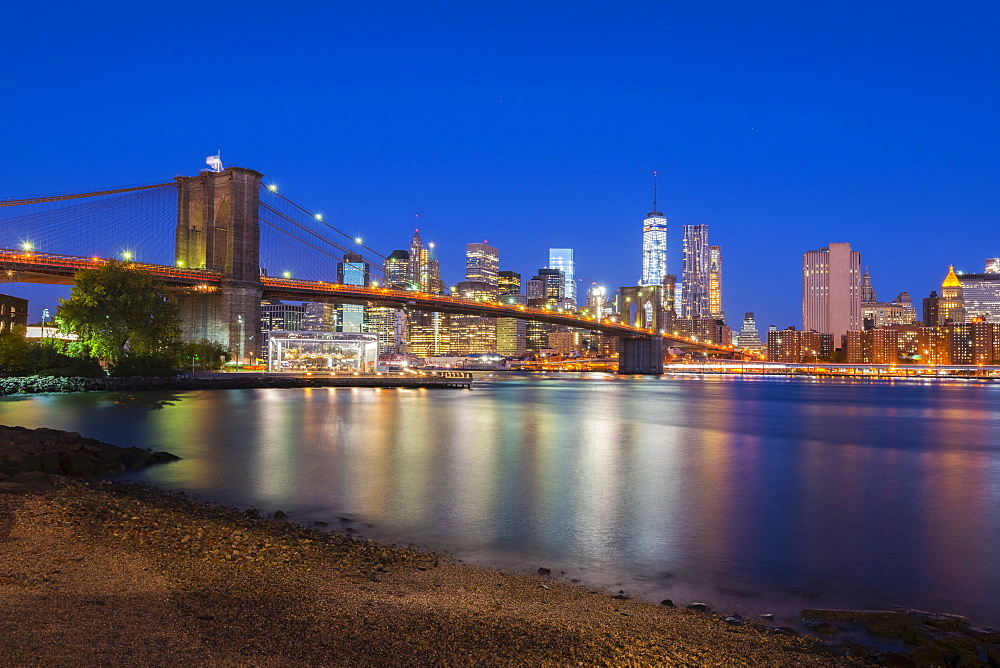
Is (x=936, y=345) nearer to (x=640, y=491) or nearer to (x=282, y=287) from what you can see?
(x=282, y=287)

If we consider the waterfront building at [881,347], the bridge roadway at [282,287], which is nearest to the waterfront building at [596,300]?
the bridge roadway at [282,287]

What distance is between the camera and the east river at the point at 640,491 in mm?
9133

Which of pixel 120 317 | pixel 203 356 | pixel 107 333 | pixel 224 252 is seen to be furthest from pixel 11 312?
pixel 120 317

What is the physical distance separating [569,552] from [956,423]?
1461 inches

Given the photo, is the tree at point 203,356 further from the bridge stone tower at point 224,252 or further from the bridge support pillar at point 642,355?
the bridge support pillar at point 642,355

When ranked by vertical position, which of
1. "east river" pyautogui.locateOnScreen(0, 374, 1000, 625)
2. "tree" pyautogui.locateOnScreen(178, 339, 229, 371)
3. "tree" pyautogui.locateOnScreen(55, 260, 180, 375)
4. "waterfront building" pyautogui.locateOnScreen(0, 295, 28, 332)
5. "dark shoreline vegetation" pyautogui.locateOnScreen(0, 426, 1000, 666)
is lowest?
"east river" pyautogui.locateOnScreen(0, 374, 1000, 625)

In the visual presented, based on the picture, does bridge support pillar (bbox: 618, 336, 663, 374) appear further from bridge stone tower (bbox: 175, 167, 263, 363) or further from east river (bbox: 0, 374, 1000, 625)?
east river (bbox: 0, 374, 1000, 625)

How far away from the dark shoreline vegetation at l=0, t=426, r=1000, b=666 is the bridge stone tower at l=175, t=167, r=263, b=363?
53.2 metres

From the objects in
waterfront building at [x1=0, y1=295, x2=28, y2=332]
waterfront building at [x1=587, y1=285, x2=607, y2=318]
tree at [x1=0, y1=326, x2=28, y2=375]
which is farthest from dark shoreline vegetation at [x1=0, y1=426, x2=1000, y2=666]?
waterfront building at [x1=587, y1=285, x2=607, y2=318]

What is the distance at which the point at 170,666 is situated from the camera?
4527 mm

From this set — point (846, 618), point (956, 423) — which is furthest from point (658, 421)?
point (846, 618)

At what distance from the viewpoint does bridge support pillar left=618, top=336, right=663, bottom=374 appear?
391ft

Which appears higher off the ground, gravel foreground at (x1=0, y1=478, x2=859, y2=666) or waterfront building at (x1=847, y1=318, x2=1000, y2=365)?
waterfront building at (x1=847, y1=318, x2=1000, y2=365)

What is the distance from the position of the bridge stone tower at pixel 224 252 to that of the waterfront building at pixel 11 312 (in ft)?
115
